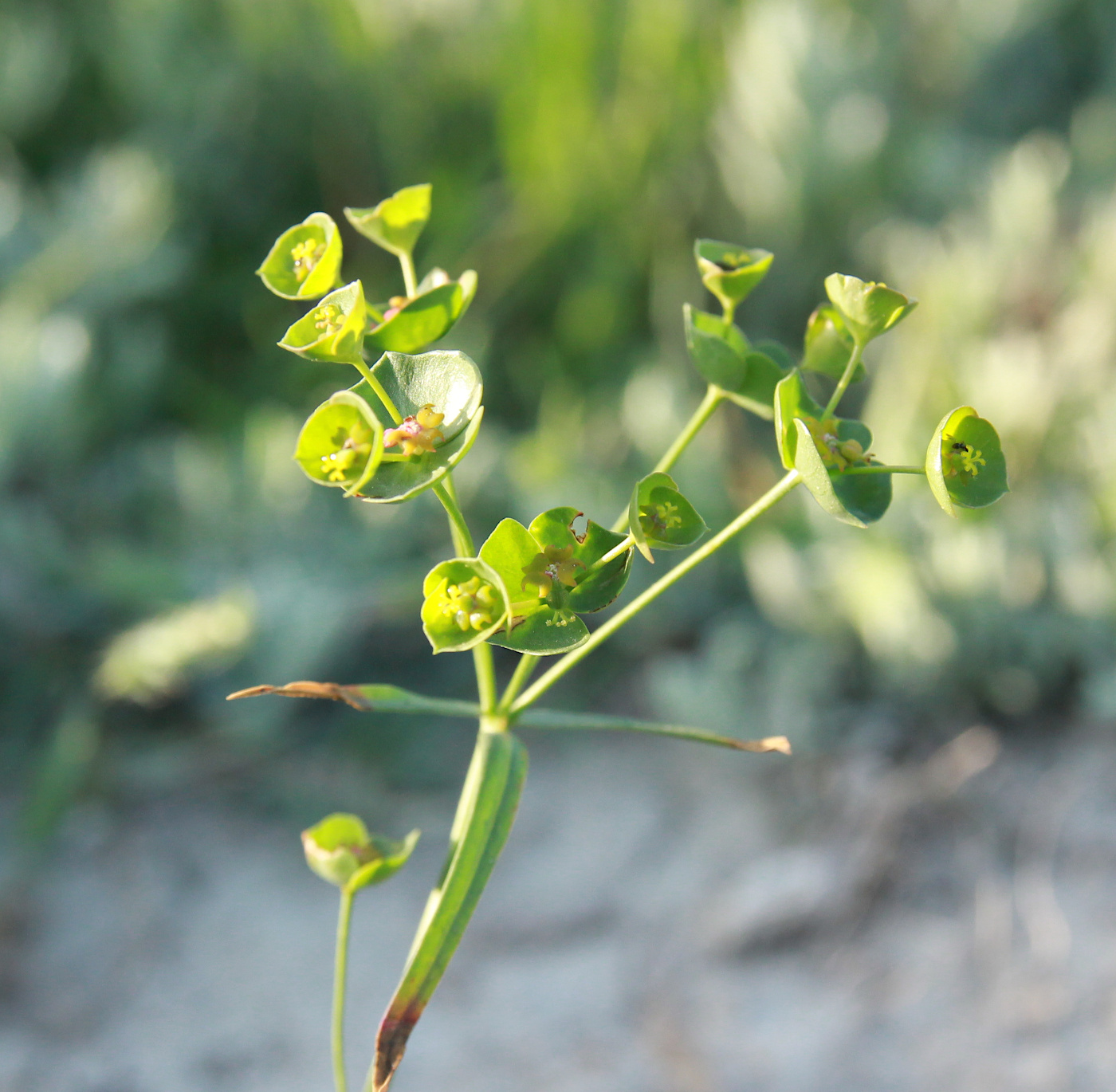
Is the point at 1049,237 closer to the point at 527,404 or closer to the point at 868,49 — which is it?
the point at 868,49


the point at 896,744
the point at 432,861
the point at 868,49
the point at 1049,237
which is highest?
the point at 868,49

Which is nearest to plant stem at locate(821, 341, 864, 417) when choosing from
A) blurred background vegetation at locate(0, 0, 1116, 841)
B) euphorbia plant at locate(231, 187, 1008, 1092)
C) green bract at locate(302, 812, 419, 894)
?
euphorbia plant at locate(231, 187, 1008, 1092)

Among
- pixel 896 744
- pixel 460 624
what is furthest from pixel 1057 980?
pixel 460 624

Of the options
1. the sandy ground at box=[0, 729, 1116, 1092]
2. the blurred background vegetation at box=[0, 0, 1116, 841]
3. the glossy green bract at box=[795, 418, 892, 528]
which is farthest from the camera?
the blurred background vegetation at box=[0, 0, 1116, 841]

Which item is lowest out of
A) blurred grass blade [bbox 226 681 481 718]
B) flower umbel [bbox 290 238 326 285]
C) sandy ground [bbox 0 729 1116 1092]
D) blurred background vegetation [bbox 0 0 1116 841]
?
sandy ground [bbox 0 729 1116 1092]

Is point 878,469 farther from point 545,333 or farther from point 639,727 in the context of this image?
point 545,333

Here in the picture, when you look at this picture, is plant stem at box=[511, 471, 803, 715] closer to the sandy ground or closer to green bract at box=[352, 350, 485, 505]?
green bract at box=[352, 350, 485, 505]

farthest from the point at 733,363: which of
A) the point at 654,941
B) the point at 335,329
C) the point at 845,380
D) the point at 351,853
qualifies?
the point at 654,941

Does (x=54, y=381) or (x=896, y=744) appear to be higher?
(x=54, y=381)
